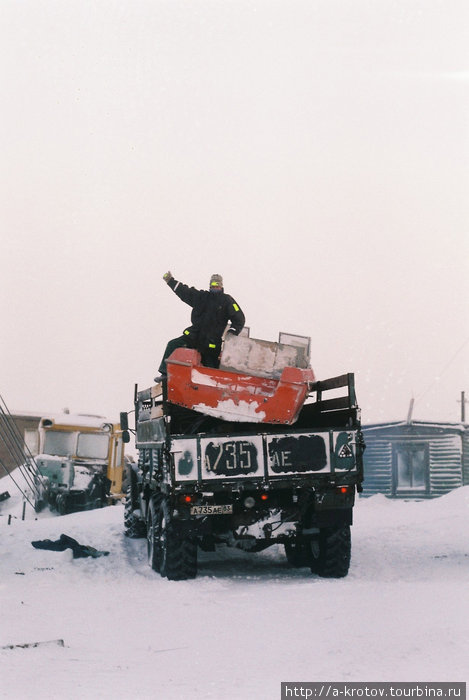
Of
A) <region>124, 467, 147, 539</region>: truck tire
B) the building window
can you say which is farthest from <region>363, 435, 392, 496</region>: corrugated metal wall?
<region>124, 467, 147, 539</region>: truck tire

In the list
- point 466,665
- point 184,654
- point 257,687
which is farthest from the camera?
point 184,654

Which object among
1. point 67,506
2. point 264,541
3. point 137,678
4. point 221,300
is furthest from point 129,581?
point 67,506

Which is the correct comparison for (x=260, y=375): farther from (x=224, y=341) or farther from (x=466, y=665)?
(x=466, y=665)

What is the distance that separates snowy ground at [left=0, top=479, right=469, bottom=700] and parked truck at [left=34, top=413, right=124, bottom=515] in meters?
8.97

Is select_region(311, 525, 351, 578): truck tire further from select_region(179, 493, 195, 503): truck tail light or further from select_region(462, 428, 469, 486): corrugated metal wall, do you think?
select_region(462, 428, 469, 486): corrugated metal wall

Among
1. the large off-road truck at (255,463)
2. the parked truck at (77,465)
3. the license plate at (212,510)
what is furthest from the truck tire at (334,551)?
the parked truck at (77,465)

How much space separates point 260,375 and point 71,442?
43.9 feet

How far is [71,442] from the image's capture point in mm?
22547

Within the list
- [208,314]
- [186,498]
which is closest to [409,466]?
[208,314]

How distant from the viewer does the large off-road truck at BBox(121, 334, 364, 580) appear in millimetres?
9930

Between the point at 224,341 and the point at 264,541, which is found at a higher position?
the point at 224,341

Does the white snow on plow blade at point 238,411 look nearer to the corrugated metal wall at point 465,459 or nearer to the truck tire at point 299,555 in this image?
the truck tire at point 299,555

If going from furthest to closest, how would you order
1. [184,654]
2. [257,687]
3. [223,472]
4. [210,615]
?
1. [223,472]
2. [210,615]
3. [184,654]
4. [257,687]

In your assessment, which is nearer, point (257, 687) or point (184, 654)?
point (257, 687)
